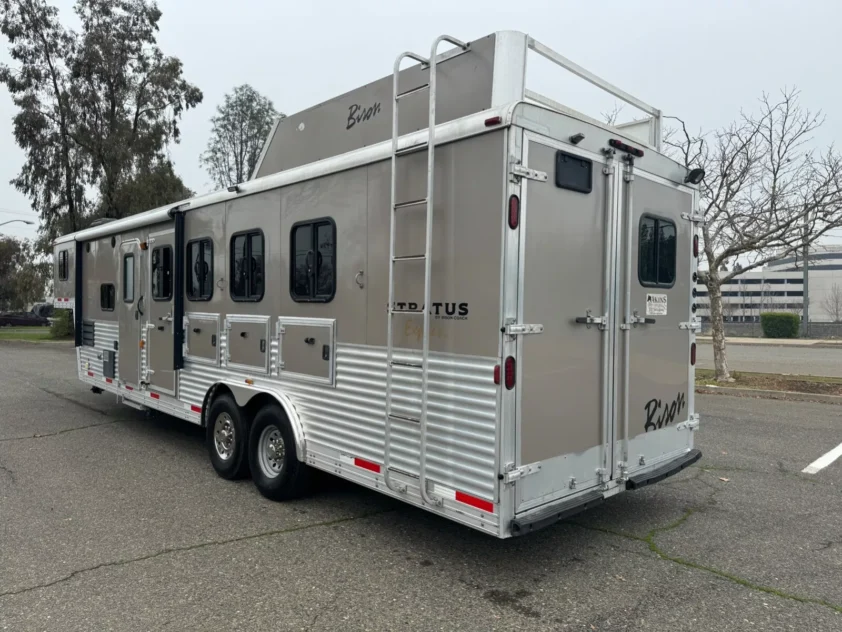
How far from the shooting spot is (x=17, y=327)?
4584cm

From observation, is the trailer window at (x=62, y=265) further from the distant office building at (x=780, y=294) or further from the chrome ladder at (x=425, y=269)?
the distant office building at (x=780, y=294)

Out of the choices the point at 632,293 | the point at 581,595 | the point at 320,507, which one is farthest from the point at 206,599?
the point at 632,293

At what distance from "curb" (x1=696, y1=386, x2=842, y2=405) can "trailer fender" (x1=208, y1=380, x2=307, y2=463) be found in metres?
8.63

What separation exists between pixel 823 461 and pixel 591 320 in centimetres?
420

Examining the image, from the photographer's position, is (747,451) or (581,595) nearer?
(581,595)

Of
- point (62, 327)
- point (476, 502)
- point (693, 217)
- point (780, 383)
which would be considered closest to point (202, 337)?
point (476, 502)

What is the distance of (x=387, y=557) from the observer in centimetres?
411

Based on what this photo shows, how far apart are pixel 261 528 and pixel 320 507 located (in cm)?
57

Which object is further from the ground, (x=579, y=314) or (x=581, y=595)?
(x=579, y=314)

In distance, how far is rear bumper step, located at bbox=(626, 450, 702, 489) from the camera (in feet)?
14.2

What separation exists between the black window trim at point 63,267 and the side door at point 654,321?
8.28 metres

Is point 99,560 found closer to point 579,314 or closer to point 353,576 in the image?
point 353,576

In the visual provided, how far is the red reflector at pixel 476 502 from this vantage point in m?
3.53

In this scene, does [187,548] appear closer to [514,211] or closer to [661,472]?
[514,211]
